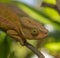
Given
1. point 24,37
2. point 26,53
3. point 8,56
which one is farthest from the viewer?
point 26,53

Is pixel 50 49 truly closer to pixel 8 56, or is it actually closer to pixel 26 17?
pixel 26 17

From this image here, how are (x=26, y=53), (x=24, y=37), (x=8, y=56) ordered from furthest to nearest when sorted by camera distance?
(x=26, y=53)
(x=24, y=37)
(x=8, y=56)

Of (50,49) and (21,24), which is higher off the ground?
(21,24)

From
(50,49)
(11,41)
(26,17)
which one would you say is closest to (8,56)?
(11,41)

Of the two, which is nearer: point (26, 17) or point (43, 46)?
point (26, 17)
